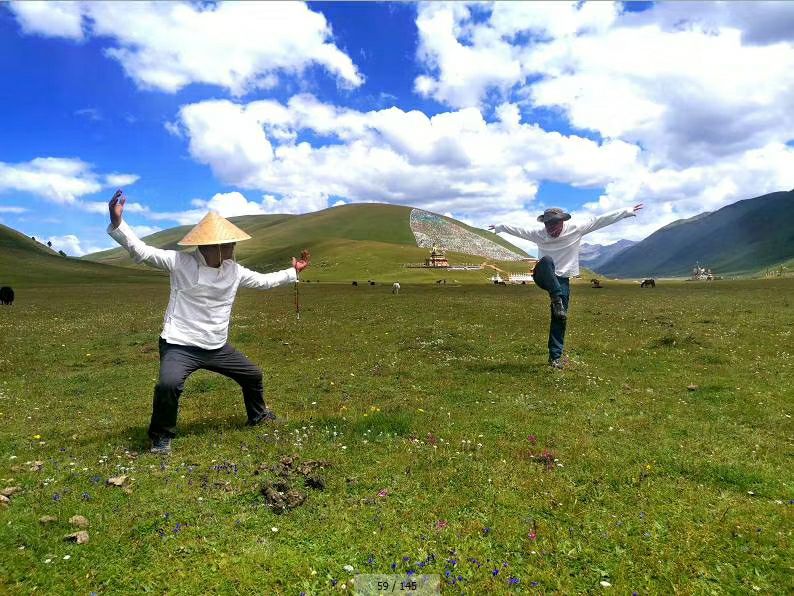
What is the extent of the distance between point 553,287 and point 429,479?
9083 millimetres

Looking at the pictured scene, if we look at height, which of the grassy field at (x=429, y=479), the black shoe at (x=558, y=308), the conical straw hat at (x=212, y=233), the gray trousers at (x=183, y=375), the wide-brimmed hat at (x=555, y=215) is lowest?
the grassy field at (x=429, y=479)

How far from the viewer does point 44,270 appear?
491ft

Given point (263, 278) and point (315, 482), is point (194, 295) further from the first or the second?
point (315, 482)

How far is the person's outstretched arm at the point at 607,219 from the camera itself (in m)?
15.0

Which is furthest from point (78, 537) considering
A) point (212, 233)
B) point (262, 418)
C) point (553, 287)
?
point (553, 287)

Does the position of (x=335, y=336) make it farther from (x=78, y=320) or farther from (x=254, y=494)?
(x=78, y=320)

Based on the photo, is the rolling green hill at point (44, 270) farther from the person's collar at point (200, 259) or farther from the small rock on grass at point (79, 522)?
the small rock on grass at point (79, 522)

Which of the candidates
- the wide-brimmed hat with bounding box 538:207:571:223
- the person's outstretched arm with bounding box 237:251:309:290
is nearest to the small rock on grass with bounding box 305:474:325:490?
the person's outstretched arm with bounding box 237:251:309:290

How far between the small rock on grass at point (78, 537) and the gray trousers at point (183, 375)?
2.95 meters

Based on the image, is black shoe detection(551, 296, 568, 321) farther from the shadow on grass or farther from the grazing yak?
the grazing yak

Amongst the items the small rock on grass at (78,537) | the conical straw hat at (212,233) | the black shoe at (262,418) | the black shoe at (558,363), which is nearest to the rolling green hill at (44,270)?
the black shoe at (262,418)

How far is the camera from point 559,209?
1517 centimetres

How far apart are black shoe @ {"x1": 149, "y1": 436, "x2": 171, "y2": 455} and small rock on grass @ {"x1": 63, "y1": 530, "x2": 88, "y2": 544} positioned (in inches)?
109

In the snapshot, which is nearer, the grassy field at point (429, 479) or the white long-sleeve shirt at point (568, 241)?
the grassy field at point (429, 479)
